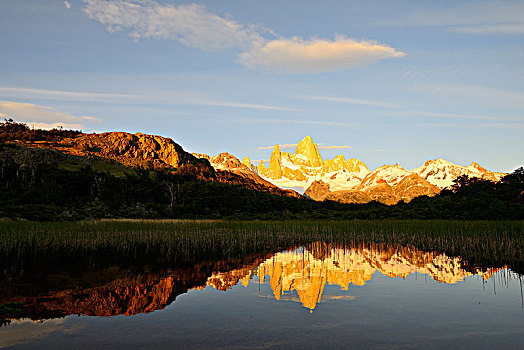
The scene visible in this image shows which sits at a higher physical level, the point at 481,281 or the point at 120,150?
the point at 120,150

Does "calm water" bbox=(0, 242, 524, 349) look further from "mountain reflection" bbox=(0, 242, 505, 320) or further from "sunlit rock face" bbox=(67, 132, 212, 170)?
"sunlit rock face" bbox=(67, 132, 212, 170)

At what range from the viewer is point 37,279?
14.1 meters

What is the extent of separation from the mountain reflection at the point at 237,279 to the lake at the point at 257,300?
0.17ft

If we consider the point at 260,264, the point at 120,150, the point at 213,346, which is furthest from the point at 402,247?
the point at 120,150

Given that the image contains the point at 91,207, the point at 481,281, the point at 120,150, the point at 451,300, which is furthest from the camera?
the point at 120,150

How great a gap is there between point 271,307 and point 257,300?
0.93m

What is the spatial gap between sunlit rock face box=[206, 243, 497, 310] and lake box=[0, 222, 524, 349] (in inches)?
2.5

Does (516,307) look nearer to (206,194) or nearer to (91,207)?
(91,207)

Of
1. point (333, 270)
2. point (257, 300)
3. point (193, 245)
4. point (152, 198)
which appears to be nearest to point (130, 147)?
point (152, 198)

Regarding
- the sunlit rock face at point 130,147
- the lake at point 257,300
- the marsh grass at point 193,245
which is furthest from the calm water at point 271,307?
the sunlit rock face at point 130,147

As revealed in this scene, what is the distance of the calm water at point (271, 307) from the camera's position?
8258 mm

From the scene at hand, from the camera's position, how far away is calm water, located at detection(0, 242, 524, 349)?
826 cm

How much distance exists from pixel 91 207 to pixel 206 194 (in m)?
36.2

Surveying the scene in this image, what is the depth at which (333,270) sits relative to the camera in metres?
17.0
